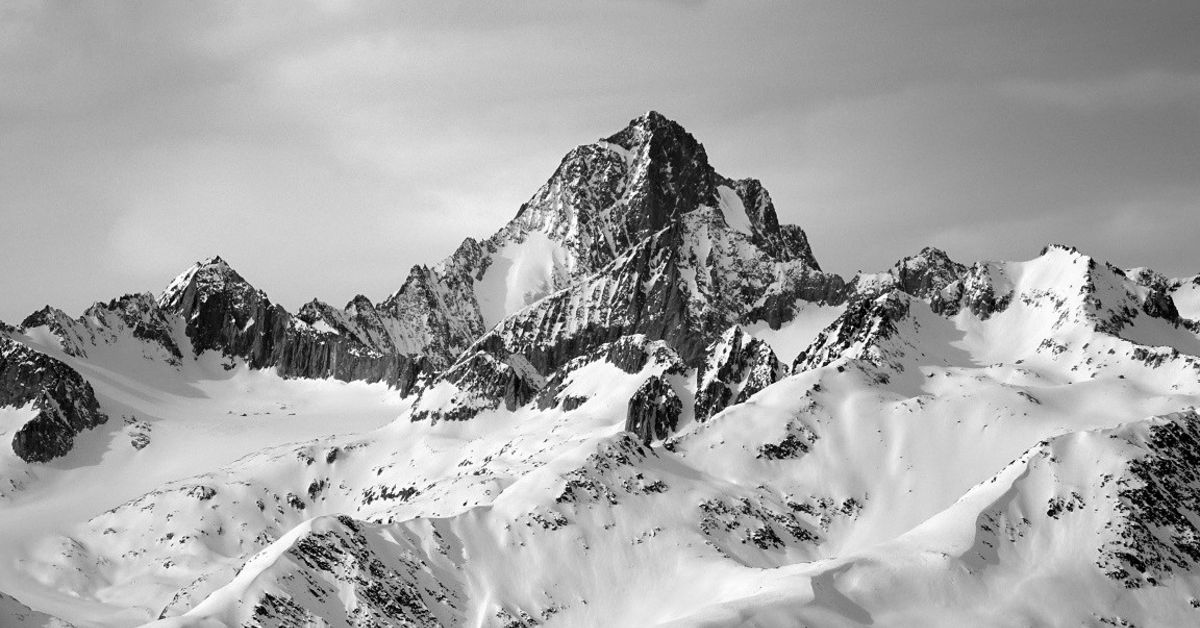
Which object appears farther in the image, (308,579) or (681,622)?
(308,579)

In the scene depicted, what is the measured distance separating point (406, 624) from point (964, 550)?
254 feet

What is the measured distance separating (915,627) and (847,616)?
30.4 feet

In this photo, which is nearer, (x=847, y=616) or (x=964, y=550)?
(x=847, y=616)

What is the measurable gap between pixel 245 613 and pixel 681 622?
55.5 m

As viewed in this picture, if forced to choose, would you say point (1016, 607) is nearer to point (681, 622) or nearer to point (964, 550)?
point (964, 550)

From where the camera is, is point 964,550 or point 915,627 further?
point 964,550

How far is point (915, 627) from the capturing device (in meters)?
186

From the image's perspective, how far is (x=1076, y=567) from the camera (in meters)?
199

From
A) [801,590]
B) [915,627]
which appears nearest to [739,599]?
[801,590]

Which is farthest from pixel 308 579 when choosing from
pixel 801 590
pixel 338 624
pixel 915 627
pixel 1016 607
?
pixel 1016 607

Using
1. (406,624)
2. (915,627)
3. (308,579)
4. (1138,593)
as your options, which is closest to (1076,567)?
(1138,593)

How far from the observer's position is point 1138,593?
194375 millimetres

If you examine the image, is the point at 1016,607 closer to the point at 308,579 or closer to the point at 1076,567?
the point at 1076,567

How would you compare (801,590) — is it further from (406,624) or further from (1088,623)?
(406,624)
